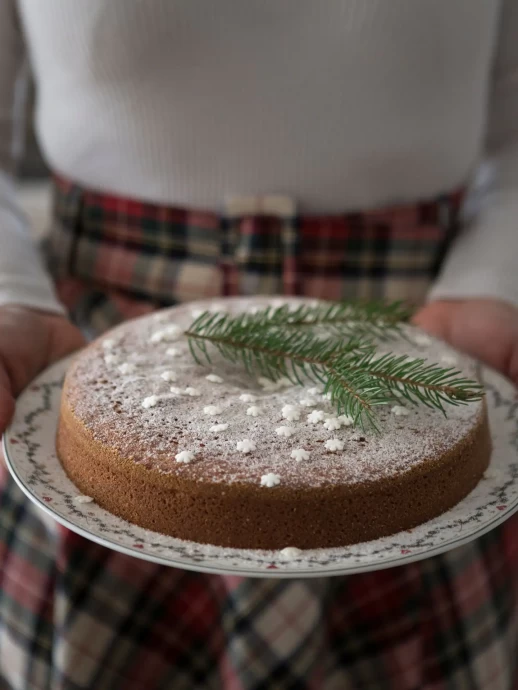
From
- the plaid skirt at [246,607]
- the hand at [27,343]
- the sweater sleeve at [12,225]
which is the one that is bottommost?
the plaid skirt at [246,607]

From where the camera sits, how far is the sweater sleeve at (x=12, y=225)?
95 cm

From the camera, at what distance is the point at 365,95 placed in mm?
983

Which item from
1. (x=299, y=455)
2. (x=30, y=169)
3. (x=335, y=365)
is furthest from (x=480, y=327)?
(x=30, y=169)

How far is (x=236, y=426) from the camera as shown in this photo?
68cm

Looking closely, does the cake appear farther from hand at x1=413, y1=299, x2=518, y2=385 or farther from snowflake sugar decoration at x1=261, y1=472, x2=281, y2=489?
hand at x1=413, y1=299, x2=518, y2=385

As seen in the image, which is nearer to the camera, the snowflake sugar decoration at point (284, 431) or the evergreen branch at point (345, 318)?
the snowflake sugar decoration at point (284, 431)

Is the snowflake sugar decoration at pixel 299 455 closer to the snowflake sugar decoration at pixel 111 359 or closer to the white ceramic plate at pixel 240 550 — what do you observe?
the white ceramic plate at pixel 240 550

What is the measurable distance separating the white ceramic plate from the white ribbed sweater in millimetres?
268

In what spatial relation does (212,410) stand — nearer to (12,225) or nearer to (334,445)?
(334,445)

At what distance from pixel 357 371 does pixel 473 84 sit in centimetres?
59

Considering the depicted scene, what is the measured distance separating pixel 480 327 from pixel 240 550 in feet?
1.69

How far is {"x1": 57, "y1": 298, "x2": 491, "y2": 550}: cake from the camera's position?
63cm

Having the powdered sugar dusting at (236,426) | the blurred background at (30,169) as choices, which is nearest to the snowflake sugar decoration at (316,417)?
the powdered sugar dusting at (236,426)

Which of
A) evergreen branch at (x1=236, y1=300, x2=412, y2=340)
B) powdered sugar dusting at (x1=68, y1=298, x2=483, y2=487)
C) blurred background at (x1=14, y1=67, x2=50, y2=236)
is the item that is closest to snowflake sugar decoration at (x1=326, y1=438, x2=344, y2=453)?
powdered sugar dusting at (x1=68, y1=298, x2=483, y2=487)
